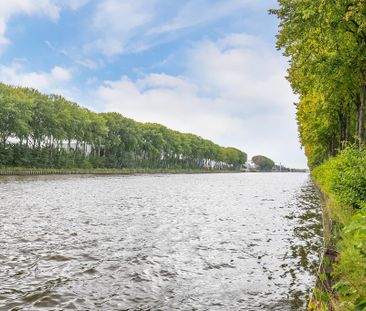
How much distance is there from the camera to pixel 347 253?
25.0 feet

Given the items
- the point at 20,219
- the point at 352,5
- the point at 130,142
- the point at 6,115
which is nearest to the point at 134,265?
the point at 20,219

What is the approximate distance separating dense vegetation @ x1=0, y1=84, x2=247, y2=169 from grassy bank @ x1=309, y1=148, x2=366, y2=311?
225ft

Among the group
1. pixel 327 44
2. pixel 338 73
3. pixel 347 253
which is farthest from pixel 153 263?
pixel 338 73

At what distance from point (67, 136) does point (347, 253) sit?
93.3 m

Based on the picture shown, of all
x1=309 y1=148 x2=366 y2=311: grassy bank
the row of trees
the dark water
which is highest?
the row of trees

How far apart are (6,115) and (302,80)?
62532 mm

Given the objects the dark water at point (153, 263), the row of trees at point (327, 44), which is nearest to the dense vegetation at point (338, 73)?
the row of trees at point (327, 44)

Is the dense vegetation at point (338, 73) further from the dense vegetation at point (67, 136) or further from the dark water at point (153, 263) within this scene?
the dense vegetation at point (67, 136)

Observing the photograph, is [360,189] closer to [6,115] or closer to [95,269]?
[95,269]

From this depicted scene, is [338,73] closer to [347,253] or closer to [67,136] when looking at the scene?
[347,253]

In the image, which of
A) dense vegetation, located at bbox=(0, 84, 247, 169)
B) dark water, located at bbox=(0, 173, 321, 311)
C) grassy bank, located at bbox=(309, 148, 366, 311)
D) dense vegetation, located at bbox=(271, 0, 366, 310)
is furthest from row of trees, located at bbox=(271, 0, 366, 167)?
dense vegetation, located at bbox=(0, 84, 247, 169)

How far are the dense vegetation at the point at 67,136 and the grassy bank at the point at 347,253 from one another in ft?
225

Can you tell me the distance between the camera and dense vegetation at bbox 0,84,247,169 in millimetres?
75688

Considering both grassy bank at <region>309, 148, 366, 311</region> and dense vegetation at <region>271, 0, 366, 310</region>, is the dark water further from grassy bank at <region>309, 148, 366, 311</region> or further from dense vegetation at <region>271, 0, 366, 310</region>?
dense vegetation at <region>271, 0, 366, 310</region>
